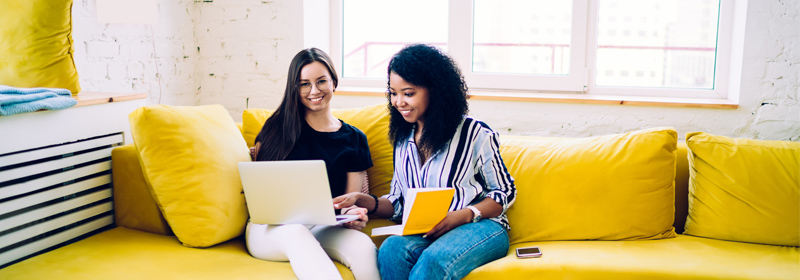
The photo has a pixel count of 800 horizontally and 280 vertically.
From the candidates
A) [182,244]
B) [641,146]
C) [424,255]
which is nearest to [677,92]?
[641,146]

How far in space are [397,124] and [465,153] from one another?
0.85ft

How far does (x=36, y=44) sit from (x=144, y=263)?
79cm

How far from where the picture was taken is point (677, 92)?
8.95ft

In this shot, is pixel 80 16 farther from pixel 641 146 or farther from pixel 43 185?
pixel 641 146

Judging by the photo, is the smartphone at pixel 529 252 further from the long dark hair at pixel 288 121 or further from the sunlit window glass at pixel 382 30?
the sunlit window glass at pixel 382 30

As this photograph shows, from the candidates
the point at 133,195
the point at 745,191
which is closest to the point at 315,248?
the point at 133,195

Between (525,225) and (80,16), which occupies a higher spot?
(80,16)

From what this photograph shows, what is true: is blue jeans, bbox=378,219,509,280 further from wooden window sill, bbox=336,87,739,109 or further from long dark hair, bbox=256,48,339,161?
wooden window sill, bbox=336,87,739,109

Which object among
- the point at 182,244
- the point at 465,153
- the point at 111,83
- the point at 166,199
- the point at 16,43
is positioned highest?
the point at 16,43

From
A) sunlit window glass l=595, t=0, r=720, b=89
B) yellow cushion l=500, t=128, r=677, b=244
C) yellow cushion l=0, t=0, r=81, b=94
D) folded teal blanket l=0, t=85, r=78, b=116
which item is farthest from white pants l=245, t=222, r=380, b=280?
sunlit window glass l=595, t=0, r=720, b=89

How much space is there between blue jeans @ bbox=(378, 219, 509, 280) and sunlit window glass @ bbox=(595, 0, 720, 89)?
1392 millimetres

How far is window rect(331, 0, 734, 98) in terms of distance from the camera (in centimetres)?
271

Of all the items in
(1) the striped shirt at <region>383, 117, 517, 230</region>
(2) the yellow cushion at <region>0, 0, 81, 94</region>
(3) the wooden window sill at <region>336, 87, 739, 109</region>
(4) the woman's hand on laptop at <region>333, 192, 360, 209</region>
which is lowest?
(4) the woman's hand on laptop at <region>333, 192, 360, 209</region>

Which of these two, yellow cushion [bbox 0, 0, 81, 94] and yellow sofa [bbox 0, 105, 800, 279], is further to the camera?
yellow cushion [bbox 0, 0, 81, 94]
